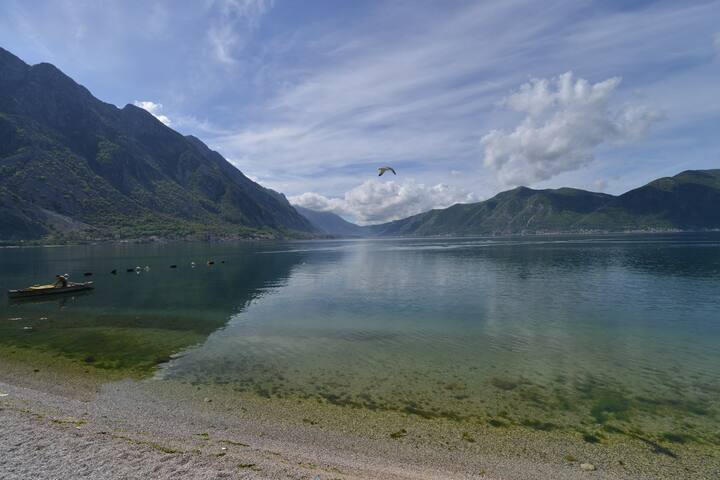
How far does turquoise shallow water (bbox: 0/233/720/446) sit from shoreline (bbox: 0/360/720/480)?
1.75 m

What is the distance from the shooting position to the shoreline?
14.6 meters

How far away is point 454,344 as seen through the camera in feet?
117

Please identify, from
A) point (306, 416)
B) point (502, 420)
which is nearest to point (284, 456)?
point (306, 416)

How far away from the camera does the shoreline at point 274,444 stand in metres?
14.6

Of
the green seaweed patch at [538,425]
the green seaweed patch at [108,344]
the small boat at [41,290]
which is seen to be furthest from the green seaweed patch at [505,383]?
the small boat at [41,290]

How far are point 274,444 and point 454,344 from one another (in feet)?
73.8

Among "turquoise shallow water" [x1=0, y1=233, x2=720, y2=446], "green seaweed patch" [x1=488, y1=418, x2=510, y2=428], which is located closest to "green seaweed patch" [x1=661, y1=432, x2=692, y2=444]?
"turquoise shallow water" [x1=0, y1=233, x2=720, y2=446]

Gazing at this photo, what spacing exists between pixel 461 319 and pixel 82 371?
125 feet

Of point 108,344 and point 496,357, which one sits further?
point 108,344

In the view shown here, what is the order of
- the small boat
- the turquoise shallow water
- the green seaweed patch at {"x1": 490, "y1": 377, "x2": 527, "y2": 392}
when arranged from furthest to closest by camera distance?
the small boat
the green seaweed patch at {"x1": 490, "y1": 377, "x2": 527, "y2": 392}
the turquoise shallow water

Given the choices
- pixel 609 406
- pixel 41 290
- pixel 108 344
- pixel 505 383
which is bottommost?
pixel 609 406

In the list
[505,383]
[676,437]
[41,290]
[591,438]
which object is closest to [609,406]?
[676,437]

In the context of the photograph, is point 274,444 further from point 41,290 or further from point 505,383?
point 41,290

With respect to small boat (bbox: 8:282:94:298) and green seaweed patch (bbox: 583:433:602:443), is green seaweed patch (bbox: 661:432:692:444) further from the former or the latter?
small boat (bbox: 8:282:94:298)
